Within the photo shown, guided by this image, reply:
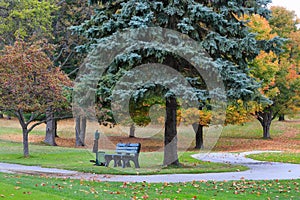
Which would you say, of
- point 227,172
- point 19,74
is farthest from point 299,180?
point 19,74

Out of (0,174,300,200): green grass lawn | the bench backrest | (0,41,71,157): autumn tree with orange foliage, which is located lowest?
(0,174,300,200): green grass lawn

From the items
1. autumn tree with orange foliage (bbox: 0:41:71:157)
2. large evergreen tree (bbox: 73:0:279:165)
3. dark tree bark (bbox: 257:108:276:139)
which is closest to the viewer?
large evergreen tree (bbox: 73:0:279:165)

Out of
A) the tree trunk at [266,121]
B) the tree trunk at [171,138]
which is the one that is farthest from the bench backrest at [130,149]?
the tree trunk at [266,121]

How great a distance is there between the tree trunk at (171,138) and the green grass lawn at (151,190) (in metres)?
4.59

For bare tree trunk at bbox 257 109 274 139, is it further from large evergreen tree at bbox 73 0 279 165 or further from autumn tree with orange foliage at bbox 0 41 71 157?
large evergreen tree at bbox 73 0 279 165

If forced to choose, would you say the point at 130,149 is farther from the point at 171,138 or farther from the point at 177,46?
the point at 177,46

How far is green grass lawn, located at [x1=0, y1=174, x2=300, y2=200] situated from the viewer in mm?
8909

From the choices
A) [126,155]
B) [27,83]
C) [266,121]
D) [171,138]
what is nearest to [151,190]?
[126,155]

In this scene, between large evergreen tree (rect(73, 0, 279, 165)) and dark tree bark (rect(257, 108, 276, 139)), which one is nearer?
large evergreen tree (rect(73, 0, 279, 165))

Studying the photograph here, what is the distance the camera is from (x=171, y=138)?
16719 mm

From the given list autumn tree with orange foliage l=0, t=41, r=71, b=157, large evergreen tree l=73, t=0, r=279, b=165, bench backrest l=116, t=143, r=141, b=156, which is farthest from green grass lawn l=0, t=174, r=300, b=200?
autumn tree with orange foliage l=0, t=41, r=71, b=157

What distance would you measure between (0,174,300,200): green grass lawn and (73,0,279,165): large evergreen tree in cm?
396

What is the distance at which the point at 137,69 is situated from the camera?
15.5m

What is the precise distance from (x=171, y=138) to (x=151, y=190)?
246 inches
